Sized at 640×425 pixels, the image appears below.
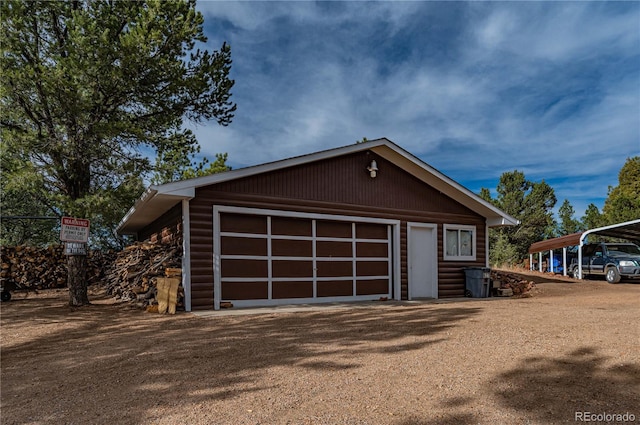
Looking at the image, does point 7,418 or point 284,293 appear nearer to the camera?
point 7,418

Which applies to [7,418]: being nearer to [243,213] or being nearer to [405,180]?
[243,213]

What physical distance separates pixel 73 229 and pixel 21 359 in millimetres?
3987

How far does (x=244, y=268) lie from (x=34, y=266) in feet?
36.5

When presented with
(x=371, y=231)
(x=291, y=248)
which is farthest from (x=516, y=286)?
(x=291, y=248)

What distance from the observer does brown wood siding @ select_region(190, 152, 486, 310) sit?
8.70 m

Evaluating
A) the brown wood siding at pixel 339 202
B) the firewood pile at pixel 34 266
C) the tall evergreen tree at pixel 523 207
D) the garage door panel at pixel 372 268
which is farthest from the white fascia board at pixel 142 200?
the tall evergreen tree at pixel 523 207

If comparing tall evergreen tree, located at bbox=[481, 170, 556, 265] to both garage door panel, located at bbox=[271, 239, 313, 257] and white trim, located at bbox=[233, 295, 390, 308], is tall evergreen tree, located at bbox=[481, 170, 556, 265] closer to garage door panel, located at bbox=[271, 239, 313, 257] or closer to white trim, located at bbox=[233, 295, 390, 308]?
white trim, located at bbox=[233, 295, 390, 308]

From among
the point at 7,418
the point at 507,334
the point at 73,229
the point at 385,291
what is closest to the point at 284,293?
the point at 385,291

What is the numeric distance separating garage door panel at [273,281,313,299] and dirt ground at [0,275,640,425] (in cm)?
253

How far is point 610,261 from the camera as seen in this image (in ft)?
55.9

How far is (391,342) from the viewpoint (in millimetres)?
5234

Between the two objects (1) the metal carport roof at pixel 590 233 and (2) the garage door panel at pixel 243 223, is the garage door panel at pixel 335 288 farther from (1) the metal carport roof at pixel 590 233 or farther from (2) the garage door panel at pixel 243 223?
(1) the metal carport roof at pixel 590 233

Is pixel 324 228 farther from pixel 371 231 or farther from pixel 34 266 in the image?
pixel 34 266

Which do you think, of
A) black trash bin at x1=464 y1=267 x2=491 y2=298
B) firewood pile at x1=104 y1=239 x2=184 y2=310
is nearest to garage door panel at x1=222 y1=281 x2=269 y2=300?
firewood pile at x1=104 y1=239 x2=184 y2=310
